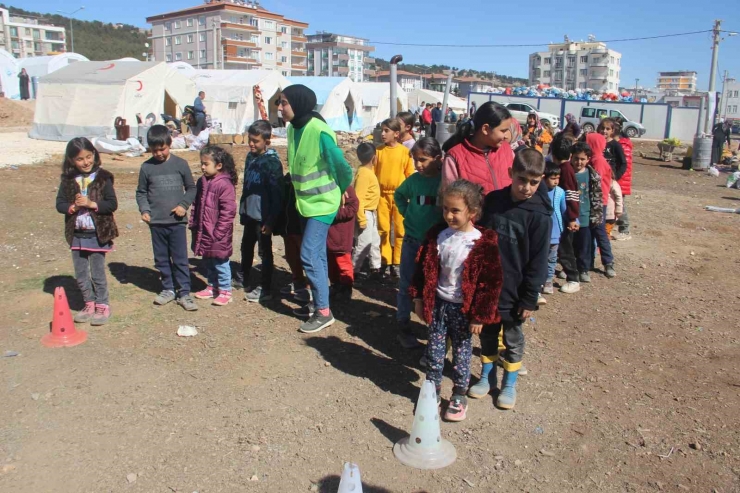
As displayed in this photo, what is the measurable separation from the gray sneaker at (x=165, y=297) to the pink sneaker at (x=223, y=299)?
43cm

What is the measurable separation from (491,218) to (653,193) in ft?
37.7

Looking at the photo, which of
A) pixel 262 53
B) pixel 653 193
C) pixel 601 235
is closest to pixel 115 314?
pixel 601 235

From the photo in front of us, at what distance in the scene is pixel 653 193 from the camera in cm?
1342

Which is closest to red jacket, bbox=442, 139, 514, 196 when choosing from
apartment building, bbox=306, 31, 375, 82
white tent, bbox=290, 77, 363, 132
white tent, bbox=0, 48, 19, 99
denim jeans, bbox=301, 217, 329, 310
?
denim jeans, bbox=301, 217, 329, 310

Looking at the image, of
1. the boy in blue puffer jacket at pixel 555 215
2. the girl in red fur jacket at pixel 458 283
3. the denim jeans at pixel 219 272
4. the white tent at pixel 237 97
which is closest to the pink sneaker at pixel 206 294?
the denim jeans at pixel 219 272

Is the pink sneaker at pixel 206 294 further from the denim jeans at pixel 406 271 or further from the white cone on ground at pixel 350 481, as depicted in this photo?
the white cone on ground at pixel 350 481

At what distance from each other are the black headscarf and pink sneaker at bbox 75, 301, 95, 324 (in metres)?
2.37

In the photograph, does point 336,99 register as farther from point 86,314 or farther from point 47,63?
point 86,314

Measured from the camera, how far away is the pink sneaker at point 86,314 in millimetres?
4961

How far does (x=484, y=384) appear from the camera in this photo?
394cm

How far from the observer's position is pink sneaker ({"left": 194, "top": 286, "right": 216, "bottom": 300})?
5609mm

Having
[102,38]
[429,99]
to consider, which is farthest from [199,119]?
[102,38]

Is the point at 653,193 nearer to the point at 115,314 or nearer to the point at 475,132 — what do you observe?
the point at 475,132

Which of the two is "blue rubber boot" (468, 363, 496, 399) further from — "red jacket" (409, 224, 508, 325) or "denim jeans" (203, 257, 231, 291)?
"denim jeans" (203, 257, 231, 291)
